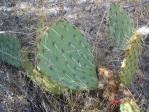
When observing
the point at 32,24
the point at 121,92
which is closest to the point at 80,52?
the point at 121,92

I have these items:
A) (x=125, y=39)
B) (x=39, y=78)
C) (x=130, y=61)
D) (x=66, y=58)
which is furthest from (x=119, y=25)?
(x=39, y=78)

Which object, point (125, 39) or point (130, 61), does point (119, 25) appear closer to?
point (125, 39)

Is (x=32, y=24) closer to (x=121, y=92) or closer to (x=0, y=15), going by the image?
(x=0, y=15)

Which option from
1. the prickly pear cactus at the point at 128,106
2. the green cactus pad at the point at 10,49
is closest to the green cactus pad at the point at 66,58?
the prickly pear cactus at the point at 128,106

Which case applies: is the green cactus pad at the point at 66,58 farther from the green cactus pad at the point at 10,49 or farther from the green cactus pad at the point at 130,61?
the green cactus pad at the point at 10,49

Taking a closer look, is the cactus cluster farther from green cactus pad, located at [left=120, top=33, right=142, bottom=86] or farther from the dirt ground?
the dirt ground
